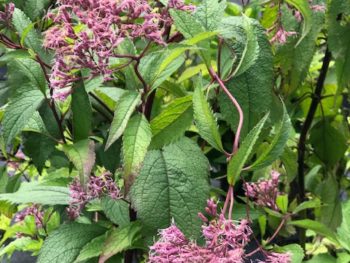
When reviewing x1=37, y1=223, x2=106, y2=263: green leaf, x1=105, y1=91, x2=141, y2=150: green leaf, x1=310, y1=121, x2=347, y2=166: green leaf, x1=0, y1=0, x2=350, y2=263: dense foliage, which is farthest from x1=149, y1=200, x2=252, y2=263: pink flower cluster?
x1=310, y1=121, x2=347, y2=166: green leaf

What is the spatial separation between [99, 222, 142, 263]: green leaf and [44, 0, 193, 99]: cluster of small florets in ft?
0.45

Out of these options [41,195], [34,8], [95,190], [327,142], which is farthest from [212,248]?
[327,142]

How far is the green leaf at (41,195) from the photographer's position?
62 centimetres

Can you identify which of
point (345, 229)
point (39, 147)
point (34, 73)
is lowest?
point (345, 229)

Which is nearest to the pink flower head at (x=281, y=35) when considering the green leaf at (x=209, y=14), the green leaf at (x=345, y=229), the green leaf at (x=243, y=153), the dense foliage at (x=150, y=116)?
the dense foliage at (x=150, y=116)

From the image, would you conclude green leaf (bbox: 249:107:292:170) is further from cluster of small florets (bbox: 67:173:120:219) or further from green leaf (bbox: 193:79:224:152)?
cluster of small florets (bbox: 67:173:120:219)

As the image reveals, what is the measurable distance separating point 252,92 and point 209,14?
3.2 inches

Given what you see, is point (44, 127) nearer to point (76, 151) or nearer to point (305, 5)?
point (76, 151)

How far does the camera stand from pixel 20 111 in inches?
21.5

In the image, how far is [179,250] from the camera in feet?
1.31

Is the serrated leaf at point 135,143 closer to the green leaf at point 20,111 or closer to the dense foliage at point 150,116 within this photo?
the dense foliage at point 150,116

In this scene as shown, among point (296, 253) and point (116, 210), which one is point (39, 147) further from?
point (296, 253)

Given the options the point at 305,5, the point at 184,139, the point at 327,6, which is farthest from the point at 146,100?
the point at 327,6

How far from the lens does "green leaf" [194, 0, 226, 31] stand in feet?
1.75
